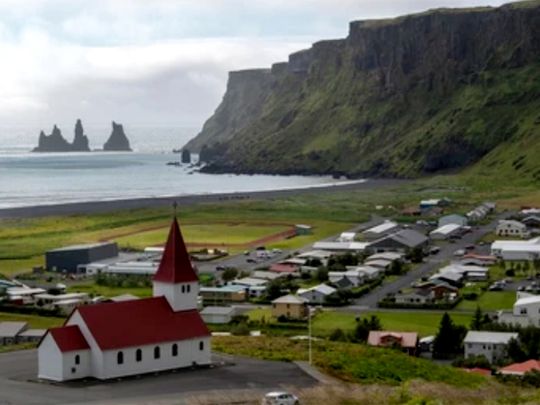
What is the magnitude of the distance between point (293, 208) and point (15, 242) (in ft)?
151

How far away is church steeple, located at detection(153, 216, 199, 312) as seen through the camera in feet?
143

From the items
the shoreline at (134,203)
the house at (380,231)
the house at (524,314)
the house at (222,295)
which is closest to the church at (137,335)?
the house at (524,314)

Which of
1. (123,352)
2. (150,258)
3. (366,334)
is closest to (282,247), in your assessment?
(150,258)

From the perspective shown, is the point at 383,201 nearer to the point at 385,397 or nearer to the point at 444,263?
the point at 444,263

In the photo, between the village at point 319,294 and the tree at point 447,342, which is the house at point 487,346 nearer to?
the village at point 319,294

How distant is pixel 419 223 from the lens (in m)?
127

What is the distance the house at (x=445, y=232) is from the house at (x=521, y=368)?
2594 inches

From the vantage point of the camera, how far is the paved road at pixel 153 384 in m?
36.7

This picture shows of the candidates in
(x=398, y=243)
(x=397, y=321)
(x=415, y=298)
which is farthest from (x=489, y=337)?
(x=398, y=243)

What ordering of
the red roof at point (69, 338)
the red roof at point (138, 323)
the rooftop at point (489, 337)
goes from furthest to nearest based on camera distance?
the rooftop at point (489, 337) < the red roof at point (138, 323) < the red roof at point (69, 338)

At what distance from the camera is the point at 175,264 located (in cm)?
4406

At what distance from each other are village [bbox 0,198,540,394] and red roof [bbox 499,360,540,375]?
98mm

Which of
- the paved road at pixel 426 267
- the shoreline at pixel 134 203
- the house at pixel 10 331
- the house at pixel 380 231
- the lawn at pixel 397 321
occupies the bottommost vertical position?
the lawn at pixel 397 321

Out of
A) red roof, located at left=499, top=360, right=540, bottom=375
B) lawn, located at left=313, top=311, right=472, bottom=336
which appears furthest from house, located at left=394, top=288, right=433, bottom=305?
red roof, located at left=499, top=360, right=540, bottom=375
